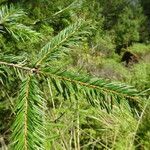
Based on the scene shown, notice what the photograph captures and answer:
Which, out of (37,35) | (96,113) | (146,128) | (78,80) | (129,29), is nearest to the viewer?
(78,80)

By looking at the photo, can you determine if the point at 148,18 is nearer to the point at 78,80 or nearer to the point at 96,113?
the point at 96,113

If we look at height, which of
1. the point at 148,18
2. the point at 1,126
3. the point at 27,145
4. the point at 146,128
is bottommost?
the point at 148,18

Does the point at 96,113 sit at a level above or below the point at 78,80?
below

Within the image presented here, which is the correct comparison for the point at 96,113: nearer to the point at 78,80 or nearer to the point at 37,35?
the point at 37,35

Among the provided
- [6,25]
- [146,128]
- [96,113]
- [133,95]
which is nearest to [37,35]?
[6,25]

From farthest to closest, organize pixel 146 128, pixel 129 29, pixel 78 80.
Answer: pixel 129 29 → pixel 146 128 → pixel 78 80

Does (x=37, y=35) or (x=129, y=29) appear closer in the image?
(x=37, y=35)

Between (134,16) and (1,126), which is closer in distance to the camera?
(1,126)

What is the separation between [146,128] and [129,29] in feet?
80.4

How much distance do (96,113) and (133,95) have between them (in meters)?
2.81

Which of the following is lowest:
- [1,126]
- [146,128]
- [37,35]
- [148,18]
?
[148,18]

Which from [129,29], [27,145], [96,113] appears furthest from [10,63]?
[129,29]

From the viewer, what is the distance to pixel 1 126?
375 cm

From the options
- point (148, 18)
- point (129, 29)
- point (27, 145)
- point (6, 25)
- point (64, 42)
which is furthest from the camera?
point (148, 18)
